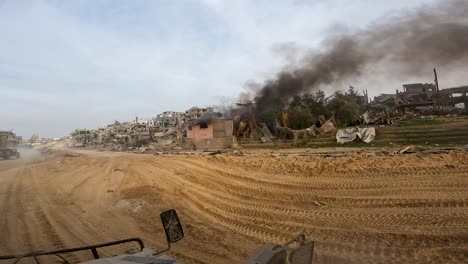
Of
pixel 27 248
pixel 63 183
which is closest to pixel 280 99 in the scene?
pixel 63 183

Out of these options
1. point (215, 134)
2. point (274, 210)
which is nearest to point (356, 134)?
point (215, 134)

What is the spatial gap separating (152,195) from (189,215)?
267 cm

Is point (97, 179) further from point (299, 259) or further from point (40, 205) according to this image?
point (299, 259)

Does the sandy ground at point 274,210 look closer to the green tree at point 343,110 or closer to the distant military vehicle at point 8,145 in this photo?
the distant military vehicle at point 8,145

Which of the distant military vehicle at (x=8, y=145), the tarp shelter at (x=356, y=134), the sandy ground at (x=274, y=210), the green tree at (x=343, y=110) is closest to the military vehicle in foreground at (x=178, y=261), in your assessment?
the sandy ground at (x=274, y=210)

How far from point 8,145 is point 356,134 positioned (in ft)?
113

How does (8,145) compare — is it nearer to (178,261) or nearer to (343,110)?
(343,110)

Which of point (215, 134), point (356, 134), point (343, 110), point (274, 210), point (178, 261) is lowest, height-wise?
point (274, 210)

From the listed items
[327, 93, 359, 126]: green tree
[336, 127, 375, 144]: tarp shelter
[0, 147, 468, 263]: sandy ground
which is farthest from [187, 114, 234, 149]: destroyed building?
[0, 147, 468, 263]: sandy ground

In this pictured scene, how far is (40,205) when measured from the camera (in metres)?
9.27

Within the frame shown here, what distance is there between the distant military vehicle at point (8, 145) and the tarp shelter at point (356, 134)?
30798 millimetres

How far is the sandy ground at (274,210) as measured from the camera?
17.6 ft

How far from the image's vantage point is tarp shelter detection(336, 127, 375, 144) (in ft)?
68.0

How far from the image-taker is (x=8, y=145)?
35.8 meters
